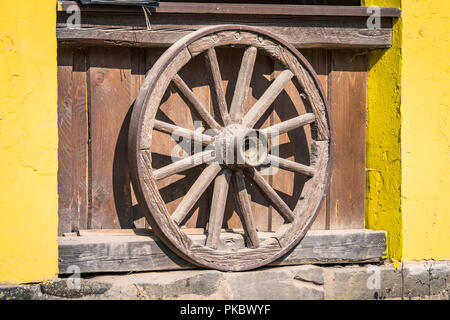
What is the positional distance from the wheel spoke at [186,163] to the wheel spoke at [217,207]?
115 millimetres

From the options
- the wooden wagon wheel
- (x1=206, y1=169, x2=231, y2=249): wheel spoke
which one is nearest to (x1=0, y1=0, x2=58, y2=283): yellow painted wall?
the wooden wagon wheel

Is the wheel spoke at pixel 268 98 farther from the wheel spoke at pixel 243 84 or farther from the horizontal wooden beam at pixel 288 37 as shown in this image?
the horizontal wooden beam at pixel 288 37

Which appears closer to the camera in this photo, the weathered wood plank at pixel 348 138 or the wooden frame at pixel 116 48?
the wooden frame at pixel 116 48

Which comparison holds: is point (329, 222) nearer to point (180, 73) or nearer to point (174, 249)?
point (174, 249)

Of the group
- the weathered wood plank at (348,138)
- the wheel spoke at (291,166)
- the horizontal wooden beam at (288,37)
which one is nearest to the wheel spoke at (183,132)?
the wheel spoke at (291,166)

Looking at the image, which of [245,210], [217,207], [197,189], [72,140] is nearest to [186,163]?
[197,189]

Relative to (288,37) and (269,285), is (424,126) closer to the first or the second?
(288,37)

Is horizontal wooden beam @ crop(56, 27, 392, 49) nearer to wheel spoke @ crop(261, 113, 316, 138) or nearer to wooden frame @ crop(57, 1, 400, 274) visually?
wooden frame @ crop(57, 1, 400, 274)

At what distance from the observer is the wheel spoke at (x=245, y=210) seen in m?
2.92

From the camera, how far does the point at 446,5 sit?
310 centimetres

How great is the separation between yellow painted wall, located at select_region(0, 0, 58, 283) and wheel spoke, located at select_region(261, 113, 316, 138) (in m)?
1.06

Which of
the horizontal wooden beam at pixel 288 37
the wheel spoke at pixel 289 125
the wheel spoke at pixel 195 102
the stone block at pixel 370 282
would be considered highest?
the horizontal wooden beam at pixel 288 37

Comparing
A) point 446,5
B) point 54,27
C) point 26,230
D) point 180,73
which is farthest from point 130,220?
point 446,5

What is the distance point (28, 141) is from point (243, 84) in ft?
3.53
